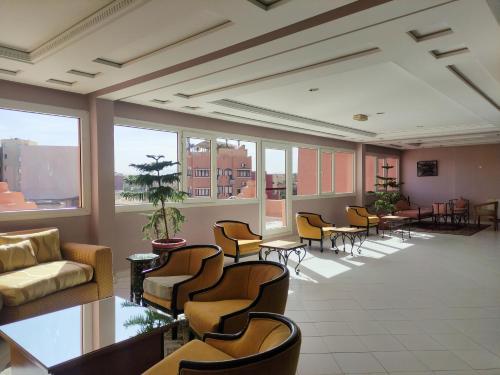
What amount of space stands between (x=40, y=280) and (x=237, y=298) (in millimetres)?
1900

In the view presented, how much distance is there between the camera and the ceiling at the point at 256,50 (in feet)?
8.46

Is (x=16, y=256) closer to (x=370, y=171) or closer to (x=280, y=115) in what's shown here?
(x=280, y=115)

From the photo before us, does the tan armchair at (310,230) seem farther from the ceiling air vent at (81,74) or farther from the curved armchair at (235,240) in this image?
the ceiling air vent at (81,74)

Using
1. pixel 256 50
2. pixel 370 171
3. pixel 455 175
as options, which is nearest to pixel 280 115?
Result: pixel 256 50

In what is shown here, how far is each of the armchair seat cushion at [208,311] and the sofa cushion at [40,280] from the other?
144 cm

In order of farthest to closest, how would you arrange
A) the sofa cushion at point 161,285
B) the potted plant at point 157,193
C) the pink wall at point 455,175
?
the pink wall at point 455,175 → the potted plant at point 157,193 → the sofa cushion at point 161,285

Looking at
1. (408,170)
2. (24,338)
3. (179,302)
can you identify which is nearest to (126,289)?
(179,302)

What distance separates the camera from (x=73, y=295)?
11.8 feet

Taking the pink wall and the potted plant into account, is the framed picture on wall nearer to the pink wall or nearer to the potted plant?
the pink wall

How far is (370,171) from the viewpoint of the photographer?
12.6 metres

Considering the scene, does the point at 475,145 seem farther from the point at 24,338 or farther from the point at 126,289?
the point at 24,338

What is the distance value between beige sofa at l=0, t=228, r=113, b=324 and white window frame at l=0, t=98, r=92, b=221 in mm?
411

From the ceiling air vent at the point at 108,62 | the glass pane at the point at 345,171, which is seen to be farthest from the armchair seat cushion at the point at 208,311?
the glass pane at the point at 345,171

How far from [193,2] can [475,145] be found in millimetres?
12896
